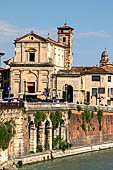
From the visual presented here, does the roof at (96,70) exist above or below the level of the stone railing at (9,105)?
above

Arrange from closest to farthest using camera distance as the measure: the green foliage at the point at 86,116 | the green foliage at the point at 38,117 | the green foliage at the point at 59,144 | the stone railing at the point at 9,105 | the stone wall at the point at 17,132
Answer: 1. the stone wall at the point at 17,132
2. the stone railing at the point at 9,105
3. the green foliage at the point at 38,117
4. the green foliage at the point at 59,144
5. the green foliage at the point at 86,116

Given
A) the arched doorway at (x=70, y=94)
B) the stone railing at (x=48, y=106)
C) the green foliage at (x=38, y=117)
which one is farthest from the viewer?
the arched doorway at (x=70, y=94)

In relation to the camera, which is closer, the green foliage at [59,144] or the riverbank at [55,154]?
the riverbank at [55,154]

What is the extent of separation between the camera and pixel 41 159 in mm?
66812

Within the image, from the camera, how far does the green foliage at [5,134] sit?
58372 mm

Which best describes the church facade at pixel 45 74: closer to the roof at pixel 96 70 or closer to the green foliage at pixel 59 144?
the roof at pixel 96 70

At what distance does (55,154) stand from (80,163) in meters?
4.08

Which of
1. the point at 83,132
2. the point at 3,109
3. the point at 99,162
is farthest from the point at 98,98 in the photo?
the point at 3,109

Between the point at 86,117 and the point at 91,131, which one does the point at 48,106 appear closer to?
the point at 86,117

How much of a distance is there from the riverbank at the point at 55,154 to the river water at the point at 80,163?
2.49 feet

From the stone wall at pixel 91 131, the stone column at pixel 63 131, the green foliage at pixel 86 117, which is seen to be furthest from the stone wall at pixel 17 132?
the green foliage at pixel 86 117

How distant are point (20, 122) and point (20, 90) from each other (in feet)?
105

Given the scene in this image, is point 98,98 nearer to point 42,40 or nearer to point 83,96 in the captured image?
point 83,96

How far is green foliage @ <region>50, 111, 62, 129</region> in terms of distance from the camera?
72.3 metres
